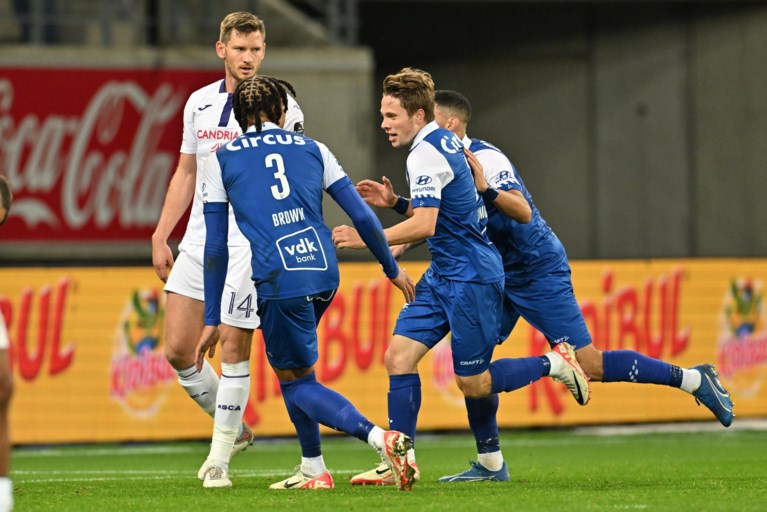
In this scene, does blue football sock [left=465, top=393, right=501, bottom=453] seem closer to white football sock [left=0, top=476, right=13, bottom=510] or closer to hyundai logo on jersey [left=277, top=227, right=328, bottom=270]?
hyundai logo on jersey [left=277, top=227, right=328, bottom=270]

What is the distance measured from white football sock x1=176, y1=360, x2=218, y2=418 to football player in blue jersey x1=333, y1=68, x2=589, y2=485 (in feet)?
3.74

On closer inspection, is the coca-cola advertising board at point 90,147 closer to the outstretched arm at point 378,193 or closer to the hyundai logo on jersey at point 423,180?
the outstretched arm at point 378,193

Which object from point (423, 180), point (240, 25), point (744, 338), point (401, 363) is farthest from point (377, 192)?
point (744, 338)

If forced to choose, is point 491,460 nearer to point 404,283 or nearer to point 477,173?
point 404,283

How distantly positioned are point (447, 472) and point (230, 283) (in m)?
2.33

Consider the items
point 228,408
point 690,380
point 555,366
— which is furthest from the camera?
point 690,380

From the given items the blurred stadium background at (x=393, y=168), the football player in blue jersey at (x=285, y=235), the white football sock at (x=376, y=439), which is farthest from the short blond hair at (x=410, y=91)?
the blurred stadium background at (x=393, y=168)

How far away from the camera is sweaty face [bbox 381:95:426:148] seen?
716 centimetres

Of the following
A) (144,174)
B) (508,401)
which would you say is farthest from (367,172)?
(508,401)

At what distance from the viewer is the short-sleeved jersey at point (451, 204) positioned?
23.0 ft

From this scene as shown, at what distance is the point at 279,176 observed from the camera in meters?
6.44

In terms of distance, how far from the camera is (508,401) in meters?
13.6

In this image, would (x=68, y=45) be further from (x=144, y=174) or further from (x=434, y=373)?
(x=434, y=373)

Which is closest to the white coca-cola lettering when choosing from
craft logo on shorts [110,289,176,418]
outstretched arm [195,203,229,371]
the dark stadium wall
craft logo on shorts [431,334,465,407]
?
craft logo on shorts [110,289,176,418]
